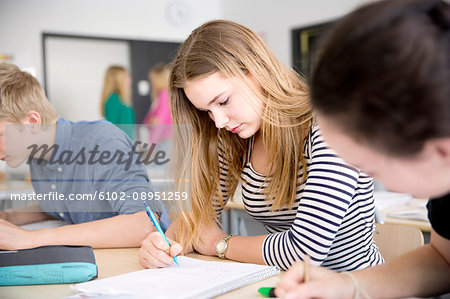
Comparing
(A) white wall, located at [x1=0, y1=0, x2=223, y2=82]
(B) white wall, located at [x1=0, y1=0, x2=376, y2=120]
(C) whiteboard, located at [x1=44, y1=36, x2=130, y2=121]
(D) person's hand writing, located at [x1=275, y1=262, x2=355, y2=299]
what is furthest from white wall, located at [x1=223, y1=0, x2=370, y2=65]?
(D) person's hand writing, located at [x1=275, y1=262, x2=355, y2=299]

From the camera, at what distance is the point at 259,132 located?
1.35 meters

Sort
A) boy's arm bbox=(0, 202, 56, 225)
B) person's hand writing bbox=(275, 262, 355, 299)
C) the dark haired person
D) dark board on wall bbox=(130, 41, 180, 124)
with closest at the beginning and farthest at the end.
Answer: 1. the dark haired person
2. person's hand writing bbox=(275, 262, 355, 299)
3. boy's arm bbox=(0, 202, 56, 225)
4. dark board on wall bbox=(130, 41, 180, 124)

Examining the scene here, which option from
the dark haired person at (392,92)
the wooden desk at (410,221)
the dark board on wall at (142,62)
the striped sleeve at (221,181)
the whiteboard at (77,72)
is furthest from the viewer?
the dark board on wall at (142,62)

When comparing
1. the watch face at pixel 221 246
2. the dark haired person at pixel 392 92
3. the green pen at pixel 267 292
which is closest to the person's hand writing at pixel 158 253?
the watch face at pixel 221 246

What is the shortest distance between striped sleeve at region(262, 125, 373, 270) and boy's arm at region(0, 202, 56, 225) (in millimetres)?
987

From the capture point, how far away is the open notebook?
0.85 metres

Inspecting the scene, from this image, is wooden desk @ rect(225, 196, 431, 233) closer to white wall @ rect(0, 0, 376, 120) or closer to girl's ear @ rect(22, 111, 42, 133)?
girl's ear @ rect(22, 111, 42, 133)

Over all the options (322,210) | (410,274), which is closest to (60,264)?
(322,210)

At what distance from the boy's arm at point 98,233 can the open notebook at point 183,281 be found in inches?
12.1

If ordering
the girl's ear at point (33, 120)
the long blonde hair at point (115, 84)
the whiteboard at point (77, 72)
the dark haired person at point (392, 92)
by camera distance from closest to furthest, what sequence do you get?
the dark haired person at point (392, 92) → the girl's ear at point (33, 120) → the whiteboard at point (77, 72) → the long blonde hair at point (115, 84)

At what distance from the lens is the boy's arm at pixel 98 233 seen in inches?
49.8

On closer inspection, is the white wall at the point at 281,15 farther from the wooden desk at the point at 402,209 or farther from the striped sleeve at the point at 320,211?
the striped sleeve at the point at 320,211

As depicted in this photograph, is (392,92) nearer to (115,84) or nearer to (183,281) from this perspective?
(183,281)

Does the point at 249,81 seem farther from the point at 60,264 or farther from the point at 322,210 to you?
the point at 60,264
